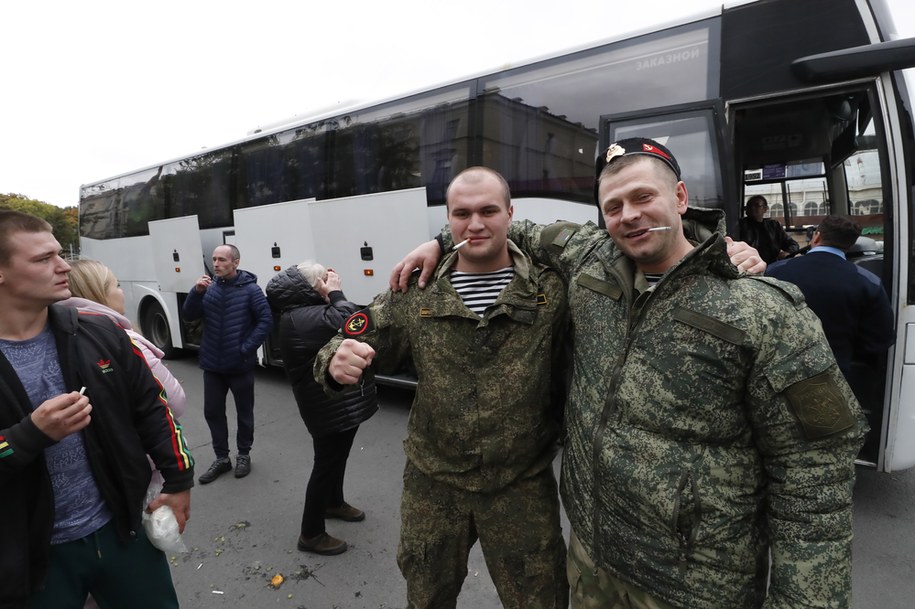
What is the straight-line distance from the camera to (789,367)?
1201 millimetres

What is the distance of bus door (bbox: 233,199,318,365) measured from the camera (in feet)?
20.8

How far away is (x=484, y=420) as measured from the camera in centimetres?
172

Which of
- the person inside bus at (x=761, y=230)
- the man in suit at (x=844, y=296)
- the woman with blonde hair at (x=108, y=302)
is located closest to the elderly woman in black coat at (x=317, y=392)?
the woman with blonde hair at (x=108, y=302)

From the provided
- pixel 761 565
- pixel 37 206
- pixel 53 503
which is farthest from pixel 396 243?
pixel 37 206

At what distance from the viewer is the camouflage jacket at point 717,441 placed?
3.96ft

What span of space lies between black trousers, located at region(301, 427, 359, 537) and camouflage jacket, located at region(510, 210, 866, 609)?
1.94 metres

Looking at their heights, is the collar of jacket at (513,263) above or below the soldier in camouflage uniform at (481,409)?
above

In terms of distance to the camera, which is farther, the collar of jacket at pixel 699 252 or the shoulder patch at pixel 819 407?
the collar of jacket at pixel 699 252

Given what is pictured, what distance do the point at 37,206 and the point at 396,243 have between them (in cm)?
5427

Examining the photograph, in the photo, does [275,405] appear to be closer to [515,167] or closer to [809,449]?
[515,167]

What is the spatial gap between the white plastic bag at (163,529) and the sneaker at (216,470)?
2.38 meters

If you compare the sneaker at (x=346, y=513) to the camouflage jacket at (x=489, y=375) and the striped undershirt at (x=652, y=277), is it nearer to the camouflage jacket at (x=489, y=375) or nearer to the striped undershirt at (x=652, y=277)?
the camouflage jacket at (x=489, y=375)

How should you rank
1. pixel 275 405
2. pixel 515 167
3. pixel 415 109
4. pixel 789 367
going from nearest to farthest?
1. pixel 789 367
2. pixel 515 167
3. pixel 415 109
4. pixel 275 405

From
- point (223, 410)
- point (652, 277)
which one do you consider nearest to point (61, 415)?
point (652, 277)
